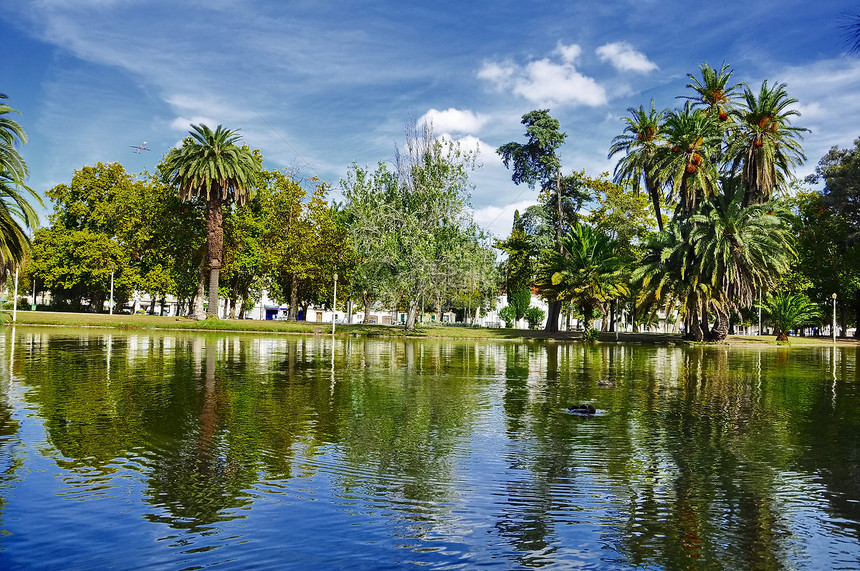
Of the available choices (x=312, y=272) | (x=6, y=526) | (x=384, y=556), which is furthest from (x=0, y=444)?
(x=312, y=272)

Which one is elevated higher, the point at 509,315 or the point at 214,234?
the point at 214,234

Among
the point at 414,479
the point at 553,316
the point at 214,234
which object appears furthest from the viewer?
the point at 553,316

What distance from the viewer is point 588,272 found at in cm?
5425

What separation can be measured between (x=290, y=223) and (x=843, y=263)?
56509mm

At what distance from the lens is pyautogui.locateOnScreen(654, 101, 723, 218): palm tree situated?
2030 inches

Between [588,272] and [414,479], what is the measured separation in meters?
48.4

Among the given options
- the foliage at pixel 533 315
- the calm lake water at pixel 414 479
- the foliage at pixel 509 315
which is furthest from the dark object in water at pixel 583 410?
the foliage at pixel 533 315

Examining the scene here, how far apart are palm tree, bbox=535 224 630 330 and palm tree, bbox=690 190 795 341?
6693mm

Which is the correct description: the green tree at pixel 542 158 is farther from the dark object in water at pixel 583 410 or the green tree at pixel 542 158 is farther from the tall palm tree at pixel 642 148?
the dark object in water at pixel 583 410

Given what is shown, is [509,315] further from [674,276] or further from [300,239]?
[674,276]

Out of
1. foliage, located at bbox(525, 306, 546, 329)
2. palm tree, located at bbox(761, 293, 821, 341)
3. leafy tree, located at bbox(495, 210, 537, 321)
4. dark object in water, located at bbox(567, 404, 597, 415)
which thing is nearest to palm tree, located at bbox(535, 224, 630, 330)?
leafy tree, located at bbox(495, 210, 537, 321)

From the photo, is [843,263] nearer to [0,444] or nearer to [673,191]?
[673,191]

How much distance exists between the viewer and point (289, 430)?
10.6 m

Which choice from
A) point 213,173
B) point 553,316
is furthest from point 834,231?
point 213,173
